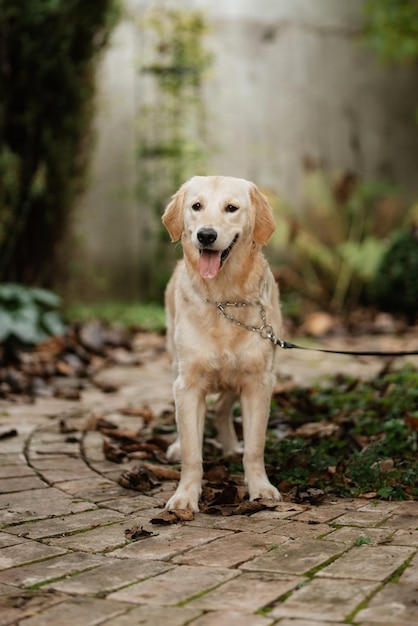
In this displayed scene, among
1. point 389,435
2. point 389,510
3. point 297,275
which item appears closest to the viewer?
point 389,510

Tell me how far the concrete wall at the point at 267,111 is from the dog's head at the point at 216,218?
658 centimetres

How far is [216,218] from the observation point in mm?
3377

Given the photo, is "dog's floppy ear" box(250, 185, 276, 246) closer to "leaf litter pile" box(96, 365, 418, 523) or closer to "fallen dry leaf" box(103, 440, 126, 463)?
"leaf litter pile" box(96, 365, 418, 523)

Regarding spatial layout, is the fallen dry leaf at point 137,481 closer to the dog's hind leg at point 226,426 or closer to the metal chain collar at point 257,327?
the dog's hind leg at point 226,426

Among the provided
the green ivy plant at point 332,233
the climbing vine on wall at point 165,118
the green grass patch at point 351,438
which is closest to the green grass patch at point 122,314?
the climbing vine on wall at point 165,118

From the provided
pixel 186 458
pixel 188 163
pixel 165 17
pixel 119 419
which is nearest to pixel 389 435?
pixel 186 458

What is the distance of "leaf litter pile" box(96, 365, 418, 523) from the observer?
11.5 ft

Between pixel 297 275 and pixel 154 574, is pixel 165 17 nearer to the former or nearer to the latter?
pixel 297 275

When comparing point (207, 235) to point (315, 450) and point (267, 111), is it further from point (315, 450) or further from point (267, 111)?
point (267, 111)

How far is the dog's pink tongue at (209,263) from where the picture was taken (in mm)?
3373

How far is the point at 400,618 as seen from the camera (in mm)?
2119

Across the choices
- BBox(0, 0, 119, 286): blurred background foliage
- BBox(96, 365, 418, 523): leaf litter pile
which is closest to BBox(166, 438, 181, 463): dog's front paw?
BBox(96, 365, 418, 523): leaf litter pile

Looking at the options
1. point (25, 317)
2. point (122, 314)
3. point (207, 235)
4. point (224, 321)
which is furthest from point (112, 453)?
point (122, 314)

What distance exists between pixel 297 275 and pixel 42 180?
4211 millimetres
